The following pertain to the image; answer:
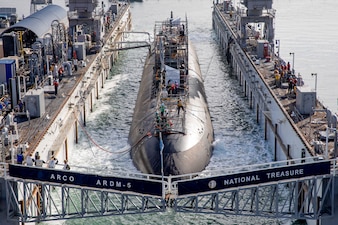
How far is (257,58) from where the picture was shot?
8462cm

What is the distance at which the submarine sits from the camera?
55906 millimetres

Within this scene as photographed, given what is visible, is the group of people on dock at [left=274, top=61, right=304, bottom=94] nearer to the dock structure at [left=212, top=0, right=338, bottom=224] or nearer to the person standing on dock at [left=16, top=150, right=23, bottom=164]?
the dock structure at [left=212, top=0, right=338, bottom=224]

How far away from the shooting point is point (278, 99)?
64938 millimetres

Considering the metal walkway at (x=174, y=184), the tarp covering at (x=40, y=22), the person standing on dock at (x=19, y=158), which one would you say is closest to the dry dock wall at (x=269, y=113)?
the metal walkway at (x=174, y=184)

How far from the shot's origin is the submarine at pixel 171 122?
5591cm

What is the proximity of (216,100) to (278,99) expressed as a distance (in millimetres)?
23192

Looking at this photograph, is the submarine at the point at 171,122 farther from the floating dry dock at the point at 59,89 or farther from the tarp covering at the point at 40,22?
the tarp covering at the point at 40,22

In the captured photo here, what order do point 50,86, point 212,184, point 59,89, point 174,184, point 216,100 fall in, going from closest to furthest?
1. point 212,184
2. point 174,184
3. point 50,86
4. point 59,89
5. point 216,100

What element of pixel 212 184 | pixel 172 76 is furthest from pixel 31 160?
pixel 172 76

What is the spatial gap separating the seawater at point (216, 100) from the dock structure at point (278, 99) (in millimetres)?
2424

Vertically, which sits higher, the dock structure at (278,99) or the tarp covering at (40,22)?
the tarp covering at (40,22)

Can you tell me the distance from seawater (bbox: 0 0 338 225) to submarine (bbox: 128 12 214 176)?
92.8 inches

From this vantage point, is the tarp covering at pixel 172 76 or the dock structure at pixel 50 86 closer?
the dock structure at pixel 50 86

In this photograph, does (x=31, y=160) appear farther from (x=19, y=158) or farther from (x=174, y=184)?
(x=174, y=184)
